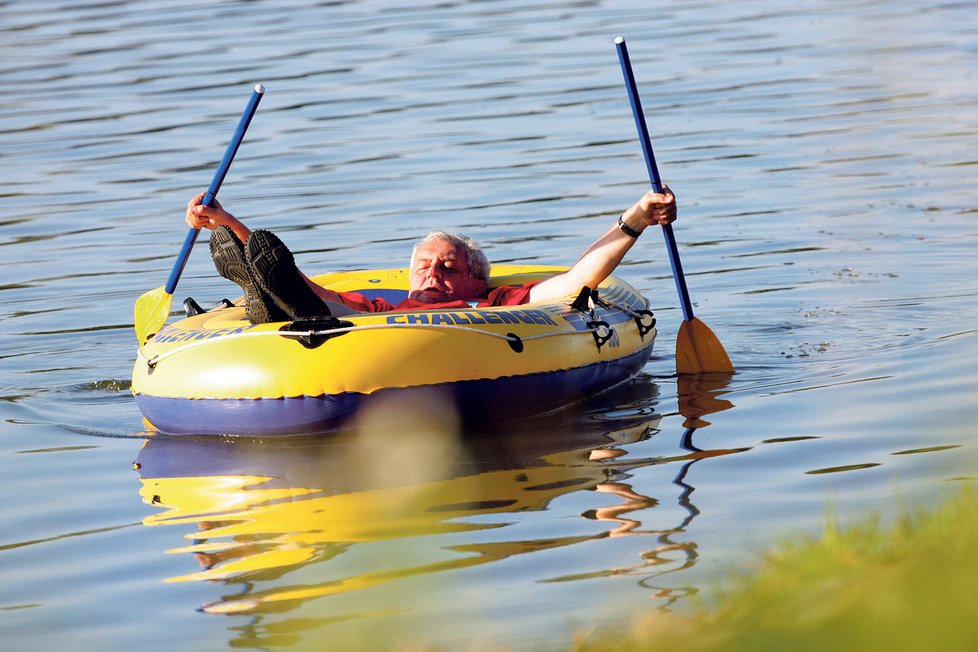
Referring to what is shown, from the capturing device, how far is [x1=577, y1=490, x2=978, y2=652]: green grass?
2314mm

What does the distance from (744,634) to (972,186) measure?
856 cm

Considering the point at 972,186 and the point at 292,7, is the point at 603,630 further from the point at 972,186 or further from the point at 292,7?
the point at 292,7

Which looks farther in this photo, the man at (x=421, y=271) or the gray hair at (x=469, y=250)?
the gray hair at (x=469, y=250)

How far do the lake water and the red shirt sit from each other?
0.61 meters

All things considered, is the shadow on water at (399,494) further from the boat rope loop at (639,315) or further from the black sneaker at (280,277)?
the black sneaker at (280,277)

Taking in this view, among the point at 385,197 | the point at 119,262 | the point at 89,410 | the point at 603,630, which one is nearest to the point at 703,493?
the point at 603,630

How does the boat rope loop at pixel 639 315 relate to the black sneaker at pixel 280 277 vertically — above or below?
below

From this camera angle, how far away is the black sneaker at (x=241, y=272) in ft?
19.6

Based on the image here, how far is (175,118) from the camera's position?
587 inches

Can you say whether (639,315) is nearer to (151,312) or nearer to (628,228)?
(628,228)

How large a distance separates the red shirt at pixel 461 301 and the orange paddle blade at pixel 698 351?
710 mm

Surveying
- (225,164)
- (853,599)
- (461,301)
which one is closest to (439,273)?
(461,301)

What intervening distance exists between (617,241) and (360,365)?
1.30 metres

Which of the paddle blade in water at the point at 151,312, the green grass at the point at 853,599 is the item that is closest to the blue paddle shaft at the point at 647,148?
the paddle blade in water at the point at 151,312
